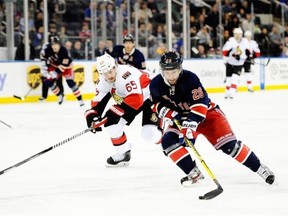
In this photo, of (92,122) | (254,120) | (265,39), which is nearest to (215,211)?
(92,122)

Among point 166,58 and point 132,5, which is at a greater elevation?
point 132,5

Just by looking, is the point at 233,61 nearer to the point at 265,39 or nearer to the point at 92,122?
the point at 265,39

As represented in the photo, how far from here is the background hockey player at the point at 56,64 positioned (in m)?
13.2

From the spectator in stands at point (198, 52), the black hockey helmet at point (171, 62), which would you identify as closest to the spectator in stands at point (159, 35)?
the spectator in stands at point (198, 52)

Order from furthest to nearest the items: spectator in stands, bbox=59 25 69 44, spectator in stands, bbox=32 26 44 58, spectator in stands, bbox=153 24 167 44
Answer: spectator in stands, bbox=153 24 167 44 → spectator in stands, bbox=59 25 69 44 → spectator in stands, bbox=32 26 44 58

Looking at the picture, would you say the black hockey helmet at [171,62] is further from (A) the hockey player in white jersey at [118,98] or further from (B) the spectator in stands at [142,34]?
(B) the spectator in stands at [142,34]

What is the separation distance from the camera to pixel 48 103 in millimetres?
13570

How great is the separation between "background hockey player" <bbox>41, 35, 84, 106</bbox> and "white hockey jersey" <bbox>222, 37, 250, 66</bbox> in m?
2.93

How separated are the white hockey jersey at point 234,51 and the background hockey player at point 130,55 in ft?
14.9

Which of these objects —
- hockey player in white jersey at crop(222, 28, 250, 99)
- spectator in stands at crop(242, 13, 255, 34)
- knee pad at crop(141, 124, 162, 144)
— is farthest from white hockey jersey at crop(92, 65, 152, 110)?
spectator in stands at crop(242, 13, 255, 34)

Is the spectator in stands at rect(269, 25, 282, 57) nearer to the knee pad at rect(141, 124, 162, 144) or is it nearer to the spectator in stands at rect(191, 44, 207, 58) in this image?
the spectator in stands at rect(191, 44, 207, 58)

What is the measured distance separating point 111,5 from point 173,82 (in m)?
10.5

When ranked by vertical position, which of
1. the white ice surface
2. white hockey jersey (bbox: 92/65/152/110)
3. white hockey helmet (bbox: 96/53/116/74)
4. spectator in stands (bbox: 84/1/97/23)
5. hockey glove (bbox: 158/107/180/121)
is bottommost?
the white ice surface

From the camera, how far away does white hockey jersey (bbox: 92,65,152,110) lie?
228 inches
